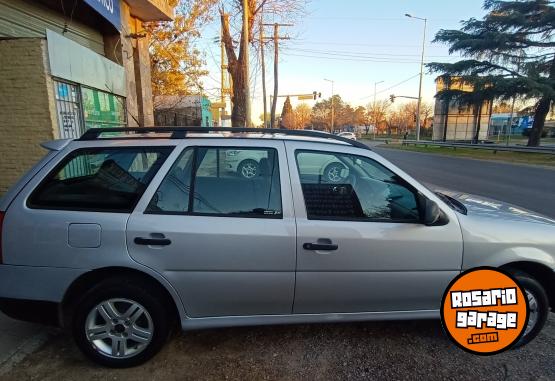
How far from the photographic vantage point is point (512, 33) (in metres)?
24.5

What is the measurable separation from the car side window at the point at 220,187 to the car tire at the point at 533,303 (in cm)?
194

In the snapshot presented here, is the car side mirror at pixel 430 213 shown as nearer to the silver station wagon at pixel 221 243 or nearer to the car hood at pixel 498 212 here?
the silver station wagon at pixel 221 243

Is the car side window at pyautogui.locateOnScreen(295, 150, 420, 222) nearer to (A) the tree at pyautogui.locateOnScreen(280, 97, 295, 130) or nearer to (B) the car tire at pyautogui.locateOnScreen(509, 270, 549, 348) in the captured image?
(B) the car tire at pyautogui.locateOnScreen(509, 270, 549, 348)

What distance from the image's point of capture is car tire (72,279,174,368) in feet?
7.51

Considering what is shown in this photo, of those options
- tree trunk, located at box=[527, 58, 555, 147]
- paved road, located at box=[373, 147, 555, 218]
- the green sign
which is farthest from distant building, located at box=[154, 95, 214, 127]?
tree trunk, located at box=[527, 58, 555, 147]

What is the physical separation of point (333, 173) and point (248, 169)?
70 cm

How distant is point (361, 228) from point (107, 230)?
1.76 metres

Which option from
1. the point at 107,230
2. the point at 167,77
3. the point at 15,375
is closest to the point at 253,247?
the point at 107,230

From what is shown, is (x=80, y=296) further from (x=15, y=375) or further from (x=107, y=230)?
(x=15, y=375)

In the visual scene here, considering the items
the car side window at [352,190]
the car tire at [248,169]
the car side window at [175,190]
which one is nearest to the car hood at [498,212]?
the car side window at [352,190]

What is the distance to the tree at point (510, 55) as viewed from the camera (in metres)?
22.7

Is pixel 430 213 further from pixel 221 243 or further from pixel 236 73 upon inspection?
pixel 236 73

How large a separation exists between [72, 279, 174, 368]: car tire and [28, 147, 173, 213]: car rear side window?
1.88 feet

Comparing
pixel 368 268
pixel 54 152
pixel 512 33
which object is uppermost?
pixel 512 33
